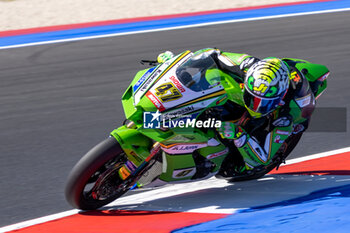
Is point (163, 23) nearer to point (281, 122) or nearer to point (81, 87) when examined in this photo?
point (81, 87)

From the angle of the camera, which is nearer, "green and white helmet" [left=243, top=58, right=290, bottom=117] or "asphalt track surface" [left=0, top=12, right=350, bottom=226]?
"green and white helmet" [left=243, top=58, right=290, bottom=117]

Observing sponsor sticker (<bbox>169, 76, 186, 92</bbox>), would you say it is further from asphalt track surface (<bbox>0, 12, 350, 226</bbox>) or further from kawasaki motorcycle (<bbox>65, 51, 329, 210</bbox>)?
asphalt track surface (<bbox>0, 12, 350, 226</bbox>)

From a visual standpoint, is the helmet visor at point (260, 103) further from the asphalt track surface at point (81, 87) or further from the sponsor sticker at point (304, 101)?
the asphalt track surface at point (81, 87)

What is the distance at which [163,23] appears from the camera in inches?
639

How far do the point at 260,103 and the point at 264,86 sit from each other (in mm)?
162

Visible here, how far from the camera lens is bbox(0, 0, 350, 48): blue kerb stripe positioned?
15180 mm

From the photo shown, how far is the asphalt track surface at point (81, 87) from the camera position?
714 cm

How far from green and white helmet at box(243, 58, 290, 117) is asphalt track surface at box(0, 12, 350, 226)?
1.95 metres

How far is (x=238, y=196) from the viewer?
6.36m

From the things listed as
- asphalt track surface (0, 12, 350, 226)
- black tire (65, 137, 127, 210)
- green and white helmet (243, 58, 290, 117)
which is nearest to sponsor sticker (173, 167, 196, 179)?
black tire (65, 137, 127, 210)

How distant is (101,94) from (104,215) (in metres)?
4.88

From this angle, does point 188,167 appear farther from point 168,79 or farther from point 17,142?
point 17,142

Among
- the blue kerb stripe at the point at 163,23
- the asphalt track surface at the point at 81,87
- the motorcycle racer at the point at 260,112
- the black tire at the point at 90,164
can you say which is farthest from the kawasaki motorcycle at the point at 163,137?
the blue kerb stripe at the point at 163,23

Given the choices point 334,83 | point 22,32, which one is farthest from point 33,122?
point 22,32
